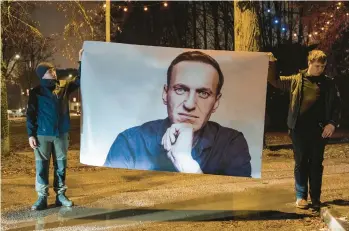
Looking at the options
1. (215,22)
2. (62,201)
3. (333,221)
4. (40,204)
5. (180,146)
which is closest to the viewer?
(333,221)

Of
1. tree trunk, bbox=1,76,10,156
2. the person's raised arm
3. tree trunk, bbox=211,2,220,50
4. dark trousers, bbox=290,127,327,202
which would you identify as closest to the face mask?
the person's raised arm

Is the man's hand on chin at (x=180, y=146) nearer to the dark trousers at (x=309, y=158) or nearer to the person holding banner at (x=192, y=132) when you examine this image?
the person holding banner at (x=192, y=132)

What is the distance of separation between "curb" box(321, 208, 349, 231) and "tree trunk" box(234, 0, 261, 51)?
6.61 m

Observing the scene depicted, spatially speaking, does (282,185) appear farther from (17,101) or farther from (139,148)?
(17,101)

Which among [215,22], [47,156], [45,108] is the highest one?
[215,22]

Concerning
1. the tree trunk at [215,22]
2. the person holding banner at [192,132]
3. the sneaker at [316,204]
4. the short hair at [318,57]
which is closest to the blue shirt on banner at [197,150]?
the person holding banner at [192,132]

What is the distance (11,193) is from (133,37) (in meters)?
25.2

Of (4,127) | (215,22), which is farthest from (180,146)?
(215,22)

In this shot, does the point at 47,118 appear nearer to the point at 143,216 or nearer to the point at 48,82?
the point at 48,82

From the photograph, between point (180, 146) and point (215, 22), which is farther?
point (215, 22)

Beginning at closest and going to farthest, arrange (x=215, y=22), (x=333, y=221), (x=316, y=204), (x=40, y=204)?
(x=333, y=221)
(x=316, y=204)
(x=40, y=204)
(x=215, y=22)

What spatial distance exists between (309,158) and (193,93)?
1.69 metres

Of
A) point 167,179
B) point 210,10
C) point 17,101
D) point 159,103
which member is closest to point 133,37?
point 210,10

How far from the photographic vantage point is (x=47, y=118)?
5.69m
